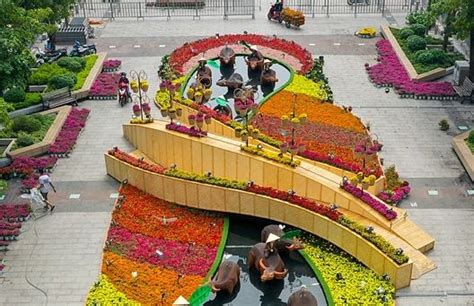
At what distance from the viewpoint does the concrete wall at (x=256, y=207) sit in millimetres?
19891

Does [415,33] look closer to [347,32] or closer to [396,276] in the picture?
[347,32]

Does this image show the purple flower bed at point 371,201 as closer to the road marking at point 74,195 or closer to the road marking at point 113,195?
the road marking at point 113,195

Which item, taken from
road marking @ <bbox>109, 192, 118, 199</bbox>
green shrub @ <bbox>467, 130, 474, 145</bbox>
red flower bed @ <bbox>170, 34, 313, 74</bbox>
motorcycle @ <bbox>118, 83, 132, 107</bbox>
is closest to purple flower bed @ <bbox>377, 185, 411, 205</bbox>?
green shrub @ <bbox>467, 130, 474, 145</bbox>

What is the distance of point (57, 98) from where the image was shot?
30547mm

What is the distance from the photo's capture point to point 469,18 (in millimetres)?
28422

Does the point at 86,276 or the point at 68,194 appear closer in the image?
the point at 86,276

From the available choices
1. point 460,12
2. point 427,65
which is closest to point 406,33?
point 427,65

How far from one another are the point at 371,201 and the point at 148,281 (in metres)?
7.19

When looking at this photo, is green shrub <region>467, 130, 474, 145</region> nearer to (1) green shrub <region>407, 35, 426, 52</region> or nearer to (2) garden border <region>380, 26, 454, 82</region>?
(2) garden border <region>380, 26, 454, 82</region>

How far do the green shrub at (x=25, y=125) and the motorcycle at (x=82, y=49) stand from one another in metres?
8.14

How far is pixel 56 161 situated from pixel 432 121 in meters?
15.2

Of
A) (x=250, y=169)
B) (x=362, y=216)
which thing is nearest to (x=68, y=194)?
(x=250, y=169)

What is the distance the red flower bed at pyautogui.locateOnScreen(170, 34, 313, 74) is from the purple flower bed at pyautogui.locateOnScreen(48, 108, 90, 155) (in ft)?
19.2

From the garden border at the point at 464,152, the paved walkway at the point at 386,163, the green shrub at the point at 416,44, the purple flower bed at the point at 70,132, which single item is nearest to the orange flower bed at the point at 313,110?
the paved walkway at the point at 386,163
